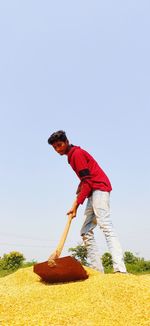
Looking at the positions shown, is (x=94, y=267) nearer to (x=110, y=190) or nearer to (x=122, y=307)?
(x=110, y=190)

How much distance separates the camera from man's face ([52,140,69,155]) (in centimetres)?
625

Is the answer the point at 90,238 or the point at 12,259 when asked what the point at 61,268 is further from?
the point at 12,259

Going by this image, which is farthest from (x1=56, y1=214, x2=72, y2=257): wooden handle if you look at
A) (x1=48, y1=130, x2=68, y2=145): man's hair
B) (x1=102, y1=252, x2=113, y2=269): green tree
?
(x1=102, y1=252, x2=113, y2=269): green tree

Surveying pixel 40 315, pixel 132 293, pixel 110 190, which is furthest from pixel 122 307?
pixel 110 190

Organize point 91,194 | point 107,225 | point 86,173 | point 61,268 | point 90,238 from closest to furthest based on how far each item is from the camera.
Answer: point 61,268 < point 107,225 < point 86,173 < point 91,194 < point 90,238

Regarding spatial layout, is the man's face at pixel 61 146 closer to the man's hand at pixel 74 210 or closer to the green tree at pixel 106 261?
the man's hand at pixel 74 210

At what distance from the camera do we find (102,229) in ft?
20.0

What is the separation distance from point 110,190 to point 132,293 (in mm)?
1847

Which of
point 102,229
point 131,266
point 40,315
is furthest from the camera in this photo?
point 131,266

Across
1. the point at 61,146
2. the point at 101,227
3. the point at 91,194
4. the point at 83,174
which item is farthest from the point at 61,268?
the point at 61,146

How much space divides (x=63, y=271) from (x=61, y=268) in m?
0.06

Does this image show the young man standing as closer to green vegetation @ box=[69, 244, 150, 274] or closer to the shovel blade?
the shovel blade

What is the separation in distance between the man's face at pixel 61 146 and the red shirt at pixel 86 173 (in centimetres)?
8

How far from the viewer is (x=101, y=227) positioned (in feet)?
20.0
